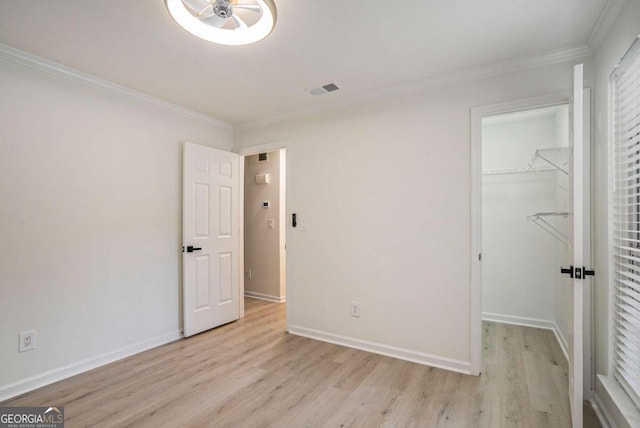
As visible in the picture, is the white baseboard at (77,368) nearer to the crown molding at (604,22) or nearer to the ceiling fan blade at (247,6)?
the ceiling fan blade at (247,6)

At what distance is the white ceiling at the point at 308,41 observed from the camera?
1.76 m

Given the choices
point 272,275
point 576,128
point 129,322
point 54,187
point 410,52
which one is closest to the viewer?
point 576,128

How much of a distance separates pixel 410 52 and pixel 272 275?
141 inches

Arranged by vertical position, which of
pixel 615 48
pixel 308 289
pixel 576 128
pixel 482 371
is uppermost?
pixel 615 48

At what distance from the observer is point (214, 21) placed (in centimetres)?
182

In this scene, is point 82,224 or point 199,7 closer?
point 199,7

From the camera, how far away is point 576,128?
1.69 metres

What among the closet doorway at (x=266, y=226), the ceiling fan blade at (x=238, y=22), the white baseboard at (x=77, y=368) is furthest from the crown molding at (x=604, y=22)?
the white baseboard at (x=77, y=368)

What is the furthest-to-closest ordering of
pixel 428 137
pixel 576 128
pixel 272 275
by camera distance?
pixel 272 275 → pixel 428 137 → pixel 576 128

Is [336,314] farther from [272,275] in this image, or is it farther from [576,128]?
[576,128]

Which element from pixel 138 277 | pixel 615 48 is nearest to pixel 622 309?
pixel 615 48

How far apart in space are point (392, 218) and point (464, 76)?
1.31 meters

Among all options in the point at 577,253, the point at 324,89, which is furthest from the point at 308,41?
the point at 577,253

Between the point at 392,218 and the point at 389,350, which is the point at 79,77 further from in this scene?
the point at 389,350
